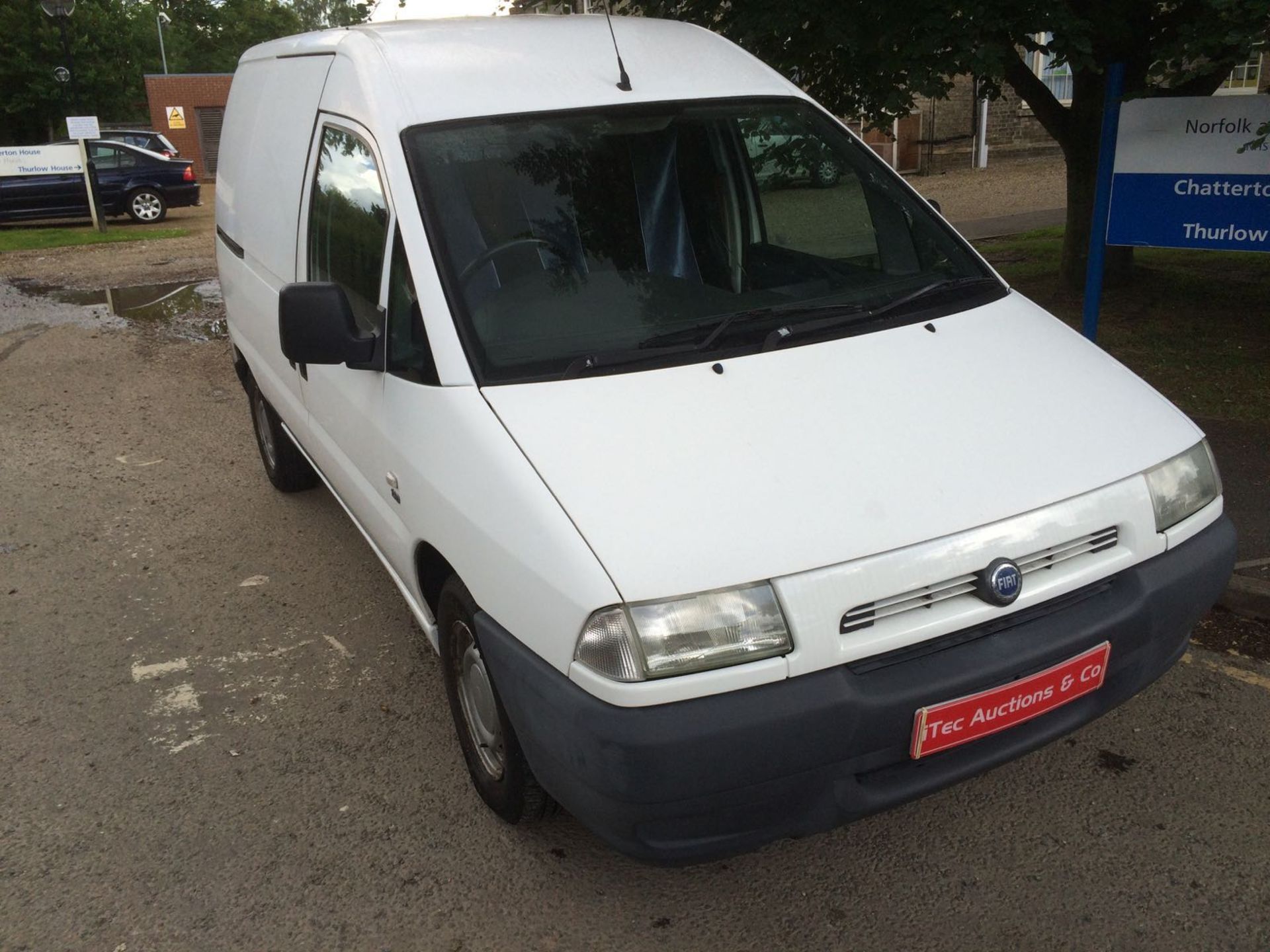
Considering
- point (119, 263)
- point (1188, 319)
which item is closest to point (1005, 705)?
point (1188, 319)

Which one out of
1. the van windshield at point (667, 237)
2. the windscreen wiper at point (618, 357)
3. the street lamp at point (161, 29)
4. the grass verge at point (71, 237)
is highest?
the street lamp at point (161, 29)

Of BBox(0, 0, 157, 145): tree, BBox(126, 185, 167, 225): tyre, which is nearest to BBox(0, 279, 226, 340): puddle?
BBox(126, 185, 167, 225): tyre

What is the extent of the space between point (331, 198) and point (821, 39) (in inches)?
146

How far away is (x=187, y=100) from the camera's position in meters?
37.9

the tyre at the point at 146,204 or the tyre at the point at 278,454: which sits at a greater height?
the tyre at the point at 278,454

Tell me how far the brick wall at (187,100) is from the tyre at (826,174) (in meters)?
37.6

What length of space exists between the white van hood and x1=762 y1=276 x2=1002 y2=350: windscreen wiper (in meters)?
0.06

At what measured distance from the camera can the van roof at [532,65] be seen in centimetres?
348

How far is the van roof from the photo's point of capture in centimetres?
348

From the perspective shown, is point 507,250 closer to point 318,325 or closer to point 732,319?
point 318,325

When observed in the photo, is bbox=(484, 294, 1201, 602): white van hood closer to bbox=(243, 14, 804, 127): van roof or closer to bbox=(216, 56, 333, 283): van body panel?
bbox=(243, 14, 804, 127): van roof

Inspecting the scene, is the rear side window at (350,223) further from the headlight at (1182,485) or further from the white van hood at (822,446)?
the headlight at (1182,485)

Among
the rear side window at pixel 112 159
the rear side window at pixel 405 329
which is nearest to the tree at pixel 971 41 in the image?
the rear side window at pixel 405 329

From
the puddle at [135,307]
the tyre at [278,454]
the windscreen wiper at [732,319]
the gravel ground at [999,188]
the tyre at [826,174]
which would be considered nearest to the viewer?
the windscreen wiper at [732,319]
